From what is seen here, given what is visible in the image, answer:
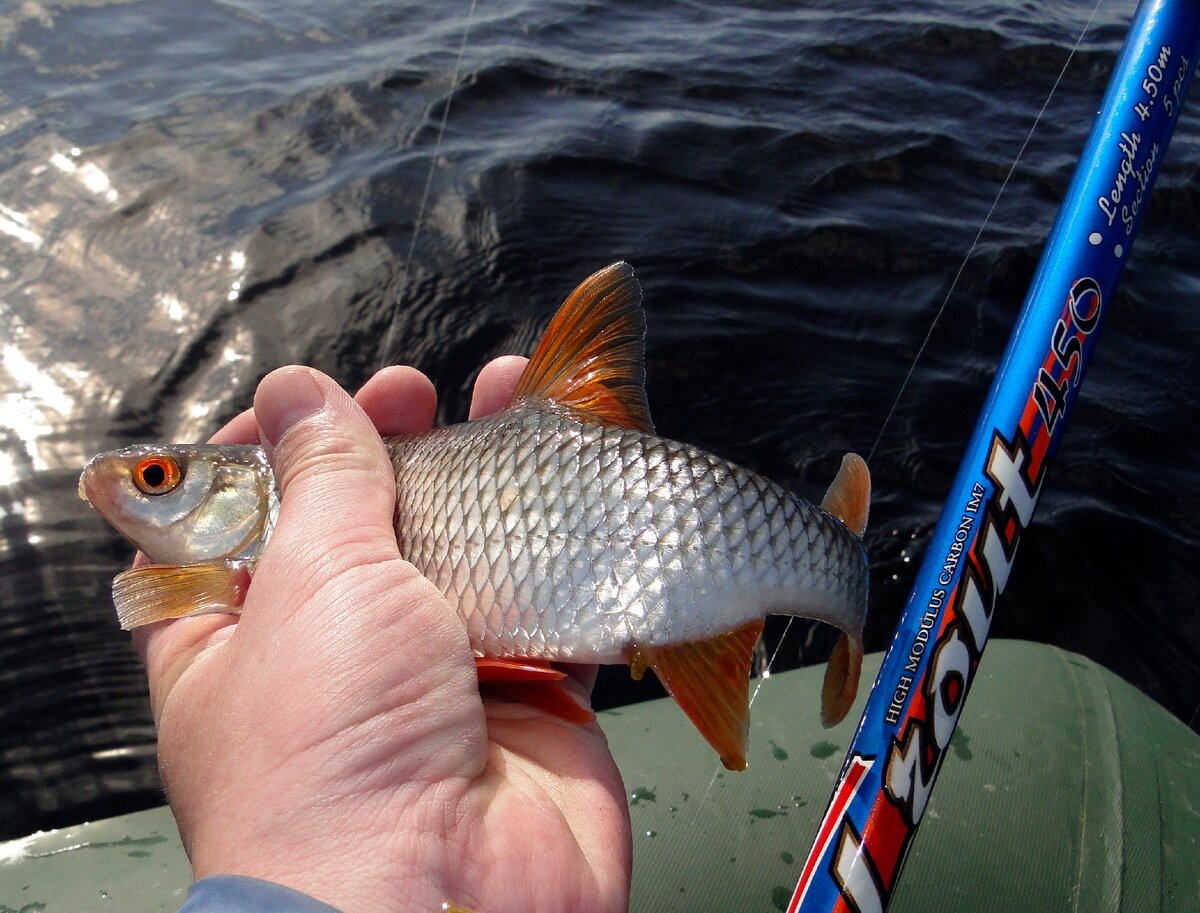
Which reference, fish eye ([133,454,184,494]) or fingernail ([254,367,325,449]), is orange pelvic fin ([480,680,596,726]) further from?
fish eye ([133,454,184,494])

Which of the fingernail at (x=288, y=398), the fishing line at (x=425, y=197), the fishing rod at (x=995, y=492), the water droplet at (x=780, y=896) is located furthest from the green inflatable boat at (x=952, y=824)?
the fishing line at (x=425, y=197)

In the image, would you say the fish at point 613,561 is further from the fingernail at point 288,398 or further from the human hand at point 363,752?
the fingernail at point 288,398

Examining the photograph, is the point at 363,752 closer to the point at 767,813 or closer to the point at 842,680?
the point at 842,680

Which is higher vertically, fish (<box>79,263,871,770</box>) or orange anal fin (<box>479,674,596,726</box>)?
fish (<box>79,263,871,770</box>)

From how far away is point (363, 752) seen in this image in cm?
180

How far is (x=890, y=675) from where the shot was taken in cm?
224

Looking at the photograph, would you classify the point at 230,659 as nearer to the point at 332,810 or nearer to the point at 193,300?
the point at 332,810

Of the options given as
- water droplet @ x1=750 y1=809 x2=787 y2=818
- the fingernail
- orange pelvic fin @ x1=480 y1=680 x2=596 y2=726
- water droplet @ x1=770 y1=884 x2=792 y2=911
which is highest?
the fingernail

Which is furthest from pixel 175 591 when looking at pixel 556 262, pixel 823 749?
pixel 556 262

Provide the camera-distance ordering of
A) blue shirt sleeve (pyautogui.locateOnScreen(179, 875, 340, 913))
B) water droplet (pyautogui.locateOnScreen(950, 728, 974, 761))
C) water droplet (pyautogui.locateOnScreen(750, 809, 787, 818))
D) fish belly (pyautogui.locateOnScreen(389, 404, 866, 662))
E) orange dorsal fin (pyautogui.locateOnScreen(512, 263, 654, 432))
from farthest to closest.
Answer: water droplet (pyautogui.locateOnScreen(950, 728, 974, 761)) < water droplet (pyautogui.locateOnScreen(750, 809, 787, 818)) < orange dorsal fin (pyautogui.locateOnScreen(512, 263, 654, 432)) < fish belly (pyautogui.locateOnScreen(389, 404, 866, 662)) < blue shirt sleeve (pyautogui.locateOnScreen(179, 875, 340, 913))

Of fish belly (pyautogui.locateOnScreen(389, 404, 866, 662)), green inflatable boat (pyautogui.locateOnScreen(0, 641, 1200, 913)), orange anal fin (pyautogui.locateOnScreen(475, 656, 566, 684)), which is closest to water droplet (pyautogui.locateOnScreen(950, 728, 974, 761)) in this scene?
green inflatable boat (pyautogui.locateOnScreen(0, 641, 1200, 913))

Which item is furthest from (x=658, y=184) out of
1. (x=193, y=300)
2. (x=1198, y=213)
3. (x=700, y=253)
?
(x=1198, y=213)

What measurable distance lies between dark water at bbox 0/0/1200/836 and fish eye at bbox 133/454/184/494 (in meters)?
1.87

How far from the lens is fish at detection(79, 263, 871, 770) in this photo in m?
2.00
